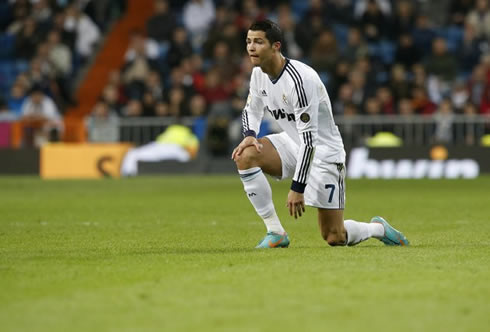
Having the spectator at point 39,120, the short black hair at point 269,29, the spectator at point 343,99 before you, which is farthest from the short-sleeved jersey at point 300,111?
the spectator at point 39,120

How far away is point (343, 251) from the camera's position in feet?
28.0

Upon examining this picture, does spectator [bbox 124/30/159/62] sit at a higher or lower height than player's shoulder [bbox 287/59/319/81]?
higher

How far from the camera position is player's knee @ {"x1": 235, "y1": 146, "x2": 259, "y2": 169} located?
8.93m

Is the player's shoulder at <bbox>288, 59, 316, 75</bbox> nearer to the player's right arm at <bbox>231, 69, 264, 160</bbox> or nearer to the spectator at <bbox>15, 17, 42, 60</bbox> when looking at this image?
the player's right arm at <bbox>231, 69, 264, 160</bbox>

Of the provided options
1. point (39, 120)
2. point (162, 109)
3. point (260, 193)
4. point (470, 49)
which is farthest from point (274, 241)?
point (470, 49)

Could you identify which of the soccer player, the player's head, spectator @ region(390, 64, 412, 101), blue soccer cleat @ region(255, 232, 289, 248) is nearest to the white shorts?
the soccer player

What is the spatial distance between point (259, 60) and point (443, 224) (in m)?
3.92

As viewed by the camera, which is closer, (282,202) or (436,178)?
(282,202)

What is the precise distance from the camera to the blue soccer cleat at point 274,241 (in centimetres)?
895

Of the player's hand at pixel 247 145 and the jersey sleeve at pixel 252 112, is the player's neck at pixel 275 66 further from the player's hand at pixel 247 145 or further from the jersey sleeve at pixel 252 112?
the player's hand at pixel 247 145

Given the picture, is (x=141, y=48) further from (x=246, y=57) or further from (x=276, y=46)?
(x=276, y=46)

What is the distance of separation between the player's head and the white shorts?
86 cm

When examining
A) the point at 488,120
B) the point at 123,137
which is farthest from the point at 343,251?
the point at 123,137

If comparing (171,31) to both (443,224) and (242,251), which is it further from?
(242,251)
